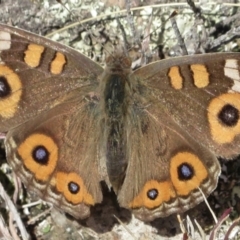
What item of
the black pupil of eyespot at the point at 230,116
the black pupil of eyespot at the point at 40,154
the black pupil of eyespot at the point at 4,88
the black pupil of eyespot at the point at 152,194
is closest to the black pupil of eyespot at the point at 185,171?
the black pupil of eyespot at the point at 152,194

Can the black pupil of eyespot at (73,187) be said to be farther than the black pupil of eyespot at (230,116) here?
Yes

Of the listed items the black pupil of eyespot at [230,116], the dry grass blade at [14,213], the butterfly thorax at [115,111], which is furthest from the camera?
the dry grass blade at [14,213]

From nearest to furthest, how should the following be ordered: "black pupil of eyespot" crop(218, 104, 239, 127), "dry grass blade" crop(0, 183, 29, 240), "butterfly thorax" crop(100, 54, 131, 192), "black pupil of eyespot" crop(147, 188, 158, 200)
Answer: "black pupil of eyespot" crop(218, 104, 239, 127)
"black pupil of eyespot" crop(147, 188, 158, 200)
"butterfly thorax" crop(100, 54, 131, 192)
"dry grass blade" crop(0, 183, 29, 240)

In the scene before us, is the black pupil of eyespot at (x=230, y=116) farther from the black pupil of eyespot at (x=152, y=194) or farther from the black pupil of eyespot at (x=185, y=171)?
the black pupil of eyespot at (x=152, y=194)

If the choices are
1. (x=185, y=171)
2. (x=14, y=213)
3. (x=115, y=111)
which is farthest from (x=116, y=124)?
(x=14, y=213)

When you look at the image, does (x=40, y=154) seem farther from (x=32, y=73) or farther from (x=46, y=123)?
(x=32, y=73)

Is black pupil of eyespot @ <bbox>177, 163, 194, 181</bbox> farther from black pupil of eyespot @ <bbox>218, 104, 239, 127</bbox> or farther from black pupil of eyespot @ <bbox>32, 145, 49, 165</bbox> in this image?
black pupil of eyespot @ <bbox>32, 145, 49, 165</bbox>

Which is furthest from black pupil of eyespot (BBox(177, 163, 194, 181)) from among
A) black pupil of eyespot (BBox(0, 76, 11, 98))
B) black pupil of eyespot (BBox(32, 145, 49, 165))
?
black pupil of eyespot (BBox(0, 76, 11, 98))
